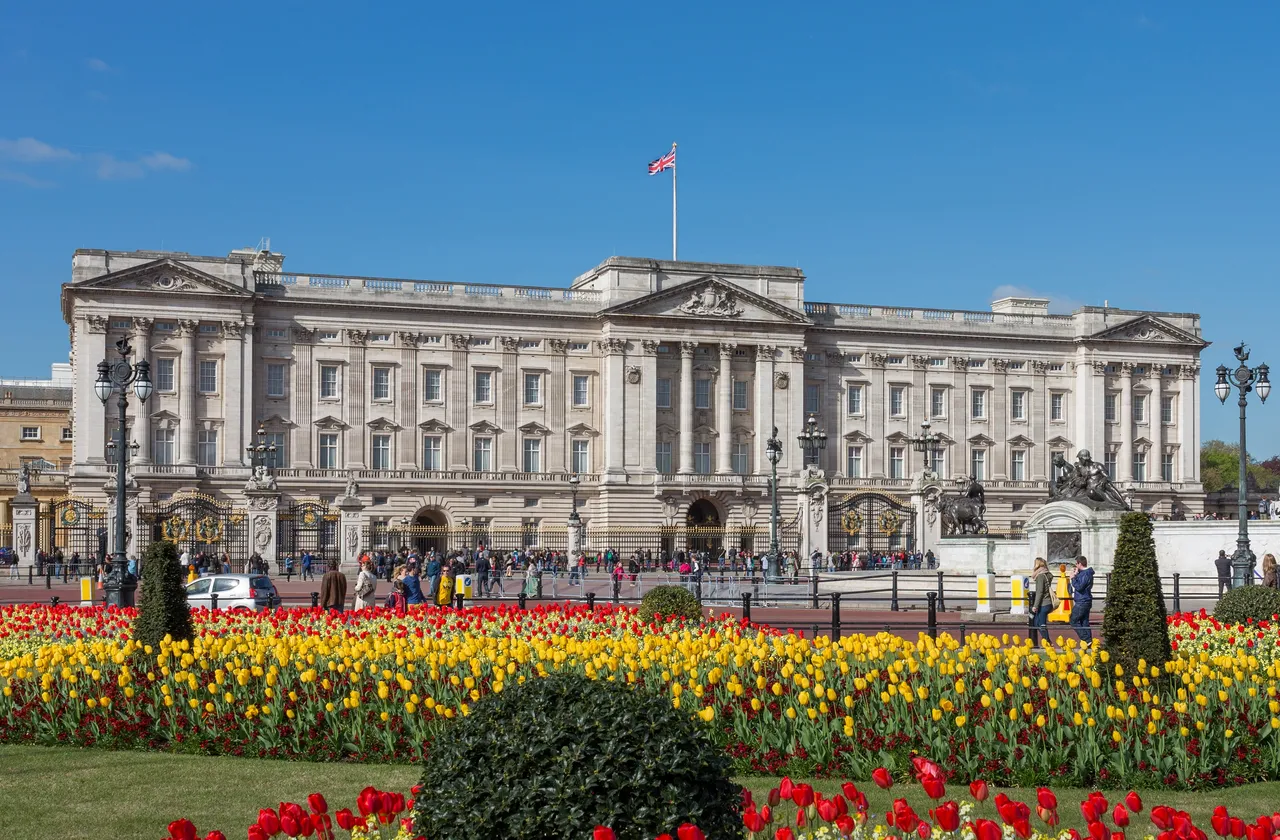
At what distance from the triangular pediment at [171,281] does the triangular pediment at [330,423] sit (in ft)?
24.9

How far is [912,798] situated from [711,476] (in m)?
68.2

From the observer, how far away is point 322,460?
76.8 metres

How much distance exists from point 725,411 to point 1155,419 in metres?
27.7

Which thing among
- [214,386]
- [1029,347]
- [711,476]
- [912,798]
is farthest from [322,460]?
[912,798]

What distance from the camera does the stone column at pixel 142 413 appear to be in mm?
72188

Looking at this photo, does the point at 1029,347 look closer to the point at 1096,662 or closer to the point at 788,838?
the point at 1096,662

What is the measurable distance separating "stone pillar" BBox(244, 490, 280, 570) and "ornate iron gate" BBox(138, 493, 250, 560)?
1.97 feet

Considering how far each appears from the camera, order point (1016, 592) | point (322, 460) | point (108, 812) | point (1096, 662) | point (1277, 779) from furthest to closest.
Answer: point (322, 460) < point (1016, 592) < point (1096, 662) < point (1277, 779) < point (108, 812)

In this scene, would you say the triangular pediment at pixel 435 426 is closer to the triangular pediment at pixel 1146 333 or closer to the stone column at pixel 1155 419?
the triangular pediment at pixel 1146 333

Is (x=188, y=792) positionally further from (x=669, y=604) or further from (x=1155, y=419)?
(x=1155, y=419)

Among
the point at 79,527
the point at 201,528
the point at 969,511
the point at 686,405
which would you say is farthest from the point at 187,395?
the point at 969,511

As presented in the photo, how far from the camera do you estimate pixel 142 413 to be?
72.5m

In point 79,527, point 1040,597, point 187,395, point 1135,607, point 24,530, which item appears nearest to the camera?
point 1135,607

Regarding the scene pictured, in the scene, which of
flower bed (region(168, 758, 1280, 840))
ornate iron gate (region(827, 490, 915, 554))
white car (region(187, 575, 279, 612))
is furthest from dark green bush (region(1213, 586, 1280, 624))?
ornate iron gate (region(827, 490, 915, 554))
